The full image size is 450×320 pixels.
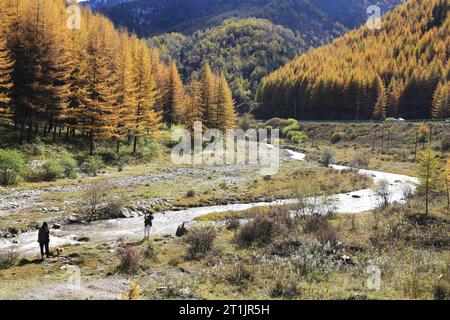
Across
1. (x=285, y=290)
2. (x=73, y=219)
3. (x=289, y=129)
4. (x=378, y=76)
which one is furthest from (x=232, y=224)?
(x=378, y=76)

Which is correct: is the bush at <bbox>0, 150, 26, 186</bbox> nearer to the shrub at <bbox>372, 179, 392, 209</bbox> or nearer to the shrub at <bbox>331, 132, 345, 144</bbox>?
the shrub at <bbox>372, 179, 392, 209</bbox>

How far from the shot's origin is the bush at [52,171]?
39.4 metres

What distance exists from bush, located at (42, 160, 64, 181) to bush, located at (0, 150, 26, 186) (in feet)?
11.5

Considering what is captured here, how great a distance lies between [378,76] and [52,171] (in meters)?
104

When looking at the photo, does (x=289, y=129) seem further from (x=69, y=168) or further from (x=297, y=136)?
(x=69, y=168)

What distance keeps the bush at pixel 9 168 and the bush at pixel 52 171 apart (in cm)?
352

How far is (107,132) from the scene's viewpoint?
173 ft

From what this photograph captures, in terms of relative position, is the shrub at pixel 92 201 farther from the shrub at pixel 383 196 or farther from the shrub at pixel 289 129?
the shrub at pixel 289 129

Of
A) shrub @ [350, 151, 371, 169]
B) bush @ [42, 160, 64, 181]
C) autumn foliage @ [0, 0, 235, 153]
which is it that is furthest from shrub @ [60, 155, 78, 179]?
shrub @ [350, 151, 371, 169]

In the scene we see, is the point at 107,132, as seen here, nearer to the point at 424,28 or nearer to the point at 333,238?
the point at 333,238

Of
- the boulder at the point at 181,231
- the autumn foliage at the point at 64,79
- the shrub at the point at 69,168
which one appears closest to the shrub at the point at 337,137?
the autumn foliage at the point at 64,79

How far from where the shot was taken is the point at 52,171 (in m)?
39.6

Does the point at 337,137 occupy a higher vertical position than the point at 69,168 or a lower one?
lower

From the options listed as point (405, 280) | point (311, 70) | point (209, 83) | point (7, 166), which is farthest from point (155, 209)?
point (311, 70)
